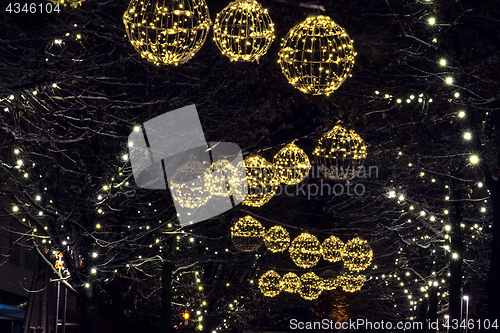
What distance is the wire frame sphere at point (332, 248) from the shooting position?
23.2 metres

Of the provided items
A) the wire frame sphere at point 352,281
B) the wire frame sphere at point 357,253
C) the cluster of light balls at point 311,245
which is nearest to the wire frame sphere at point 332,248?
the cluster of light balls at point 311,245

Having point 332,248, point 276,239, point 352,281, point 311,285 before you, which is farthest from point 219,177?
point 311,285

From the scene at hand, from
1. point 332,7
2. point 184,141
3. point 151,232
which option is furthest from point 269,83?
point 151,232

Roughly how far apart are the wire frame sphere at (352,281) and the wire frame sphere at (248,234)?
28.4 feet

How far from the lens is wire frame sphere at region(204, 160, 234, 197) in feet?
50.8

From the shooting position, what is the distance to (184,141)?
1811 centimetres

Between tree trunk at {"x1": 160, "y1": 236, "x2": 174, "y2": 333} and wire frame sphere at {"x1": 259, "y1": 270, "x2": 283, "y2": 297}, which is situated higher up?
wire frame sphere at {"x1": 259, "y1": 270, "x2": 283, "y2": 297}

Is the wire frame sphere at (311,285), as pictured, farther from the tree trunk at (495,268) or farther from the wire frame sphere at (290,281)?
the tree trunk at (495,268)

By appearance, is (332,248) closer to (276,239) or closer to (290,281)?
(276,239)

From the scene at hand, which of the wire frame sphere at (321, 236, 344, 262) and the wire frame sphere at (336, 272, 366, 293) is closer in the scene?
the wire frame sphere at (321, 236, 344, 262)

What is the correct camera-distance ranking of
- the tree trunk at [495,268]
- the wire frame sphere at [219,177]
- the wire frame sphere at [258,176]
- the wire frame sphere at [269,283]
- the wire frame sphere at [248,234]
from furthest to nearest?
the wire frame sphere at [269,283]
the wire frame sphere at [248,234]
the wire frame sphere at [219,177]
the wire frame sphere at [258,176]
the tree trunk at [495,268]

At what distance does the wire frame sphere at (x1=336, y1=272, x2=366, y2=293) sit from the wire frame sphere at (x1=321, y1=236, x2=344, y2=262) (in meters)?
5.37

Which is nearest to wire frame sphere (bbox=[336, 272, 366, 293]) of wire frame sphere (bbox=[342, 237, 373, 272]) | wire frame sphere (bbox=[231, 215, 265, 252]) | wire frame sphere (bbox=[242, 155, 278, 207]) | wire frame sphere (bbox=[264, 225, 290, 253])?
wire frame sphere (bbox=[342, 237, 373, 272])

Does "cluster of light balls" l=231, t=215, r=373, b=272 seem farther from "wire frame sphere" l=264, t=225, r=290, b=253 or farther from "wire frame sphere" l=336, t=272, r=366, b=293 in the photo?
"wire frame sphere" l=336, t=272, r=366, b=293
